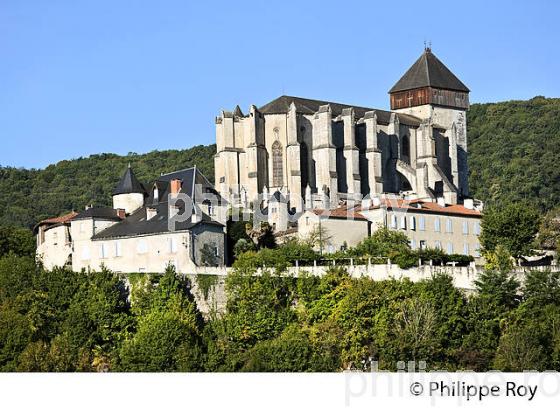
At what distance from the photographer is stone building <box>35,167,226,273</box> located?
58438 millimetres

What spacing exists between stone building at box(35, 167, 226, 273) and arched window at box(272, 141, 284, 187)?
442 inches

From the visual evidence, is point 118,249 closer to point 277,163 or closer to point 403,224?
point 403,224

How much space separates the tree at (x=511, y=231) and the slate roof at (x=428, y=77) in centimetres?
2472

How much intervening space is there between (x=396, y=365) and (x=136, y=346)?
10066 millimetres

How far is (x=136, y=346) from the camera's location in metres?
52.2

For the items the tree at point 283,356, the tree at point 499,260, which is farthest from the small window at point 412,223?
the tree at point 283,356

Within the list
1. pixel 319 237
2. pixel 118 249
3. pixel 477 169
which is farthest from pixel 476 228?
pixel 477 169

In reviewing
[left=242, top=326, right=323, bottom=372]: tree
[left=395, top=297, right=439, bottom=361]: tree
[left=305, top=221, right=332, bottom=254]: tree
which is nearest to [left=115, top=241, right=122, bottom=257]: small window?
[left=305, top=221, right=332, bottom=254]: tree

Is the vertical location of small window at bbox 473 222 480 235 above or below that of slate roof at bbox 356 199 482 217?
below

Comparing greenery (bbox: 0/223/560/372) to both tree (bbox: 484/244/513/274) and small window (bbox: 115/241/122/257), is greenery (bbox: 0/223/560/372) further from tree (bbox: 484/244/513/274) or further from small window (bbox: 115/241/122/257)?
small window (bbox: 115/241/122/257)

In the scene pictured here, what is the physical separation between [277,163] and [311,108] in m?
4.49

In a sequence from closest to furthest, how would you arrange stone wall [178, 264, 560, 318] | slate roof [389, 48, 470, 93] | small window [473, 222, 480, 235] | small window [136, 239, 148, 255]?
stone wall [178, 264, 560, 318] < small window [136, 239, 148, 255] < small window [473, 222, 480, 235] < slate roof [389, 48, 470, 93]

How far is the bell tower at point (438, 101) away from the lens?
86562 millimetres

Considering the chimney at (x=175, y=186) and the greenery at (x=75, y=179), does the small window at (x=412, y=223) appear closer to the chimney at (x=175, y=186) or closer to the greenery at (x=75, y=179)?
the chimney at (x=175, y=186)
